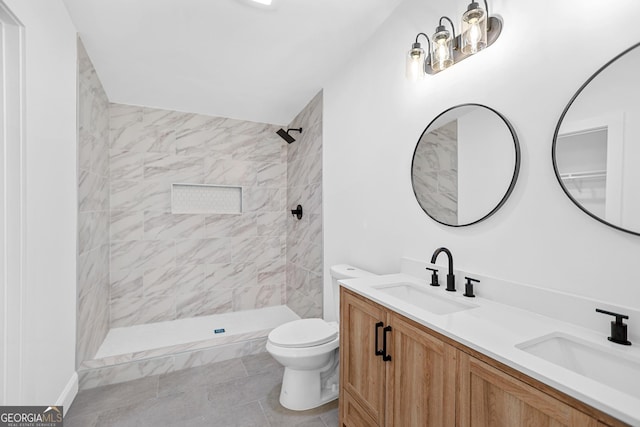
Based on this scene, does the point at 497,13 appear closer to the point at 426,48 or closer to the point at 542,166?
the point at 426,48

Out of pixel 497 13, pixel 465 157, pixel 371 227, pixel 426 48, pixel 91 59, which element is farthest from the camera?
pixel 91 59

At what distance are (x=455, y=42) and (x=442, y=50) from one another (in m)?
0.07

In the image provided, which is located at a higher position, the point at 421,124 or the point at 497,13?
the point at 497,13

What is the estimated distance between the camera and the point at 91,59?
2314mm

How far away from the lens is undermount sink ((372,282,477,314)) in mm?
1385

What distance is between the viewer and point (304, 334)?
78.6 inches

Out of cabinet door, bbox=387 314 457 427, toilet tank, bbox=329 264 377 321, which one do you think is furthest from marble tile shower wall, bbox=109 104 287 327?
cabinet door, bbox=387 314 457 427

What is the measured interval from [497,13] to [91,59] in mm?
2778

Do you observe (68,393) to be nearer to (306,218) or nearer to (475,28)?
(306,218)

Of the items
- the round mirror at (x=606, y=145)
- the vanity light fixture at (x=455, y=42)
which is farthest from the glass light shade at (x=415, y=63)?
the round mirror at (x=606, y=145)

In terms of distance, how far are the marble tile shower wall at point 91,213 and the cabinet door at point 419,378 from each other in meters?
2.13

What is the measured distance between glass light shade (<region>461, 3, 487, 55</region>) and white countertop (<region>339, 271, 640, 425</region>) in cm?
114

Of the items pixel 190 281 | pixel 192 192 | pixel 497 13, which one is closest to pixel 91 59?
pixel 192 192

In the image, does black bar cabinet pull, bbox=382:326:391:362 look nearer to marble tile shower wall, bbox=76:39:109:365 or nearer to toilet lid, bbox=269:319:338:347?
toilet lid, bbox=269:319:338:347
